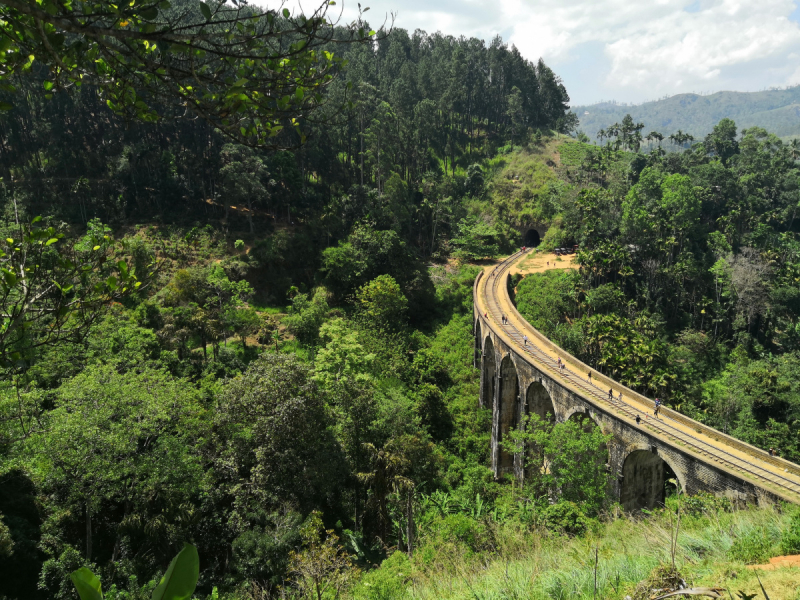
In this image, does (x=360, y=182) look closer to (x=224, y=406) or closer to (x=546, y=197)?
(x=546, y=197)

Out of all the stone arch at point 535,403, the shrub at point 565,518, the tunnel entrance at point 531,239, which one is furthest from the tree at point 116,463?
the tunnel entrance at point 531,239

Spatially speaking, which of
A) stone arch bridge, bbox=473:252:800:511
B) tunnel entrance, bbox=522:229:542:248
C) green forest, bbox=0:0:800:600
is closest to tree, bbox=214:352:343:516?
green forest, bbox=0:0:800:600

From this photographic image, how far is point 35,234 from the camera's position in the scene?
4.53 meters

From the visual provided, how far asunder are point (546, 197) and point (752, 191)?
2789 cm

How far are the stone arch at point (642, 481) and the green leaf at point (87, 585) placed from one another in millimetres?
23721

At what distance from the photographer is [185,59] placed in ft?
15.9

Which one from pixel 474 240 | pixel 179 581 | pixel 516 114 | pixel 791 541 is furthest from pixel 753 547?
pixel 516 114

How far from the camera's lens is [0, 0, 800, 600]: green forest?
547 centimetres

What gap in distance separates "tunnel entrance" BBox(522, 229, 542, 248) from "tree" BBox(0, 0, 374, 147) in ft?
216

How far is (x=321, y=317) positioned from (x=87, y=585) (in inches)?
1463

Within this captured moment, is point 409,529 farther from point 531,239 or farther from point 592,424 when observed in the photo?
point 531,239

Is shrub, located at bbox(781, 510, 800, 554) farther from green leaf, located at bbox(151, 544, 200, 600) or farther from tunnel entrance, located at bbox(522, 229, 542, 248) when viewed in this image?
tunnel entrance, located at bbox(522, 229, 542, 248)

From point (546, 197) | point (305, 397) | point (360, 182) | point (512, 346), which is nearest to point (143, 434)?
point (305, 397)

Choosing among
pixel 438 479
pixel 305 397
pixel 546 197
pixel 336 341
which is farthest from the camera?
pixel 546 197
